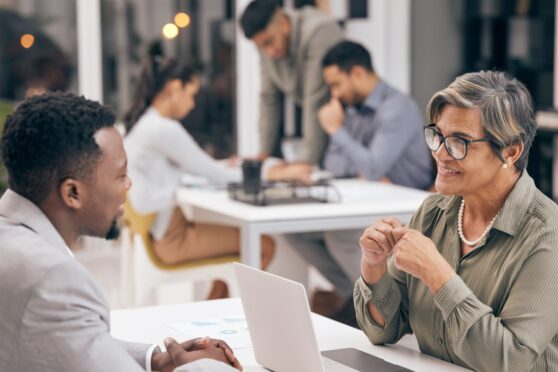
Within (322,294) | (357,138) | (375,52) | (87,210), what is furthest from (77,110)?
(375,52)

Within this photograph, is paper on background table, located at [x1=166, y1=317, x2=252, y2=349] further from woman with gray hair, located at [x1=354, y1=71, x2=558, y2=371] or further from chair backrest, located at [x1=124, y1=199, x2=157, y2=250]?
chair backrest, located at [x1=124, y1=199, x2=157, y2=250]

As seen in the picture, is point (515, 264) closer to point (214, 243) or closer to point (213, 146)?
point (214, 243)

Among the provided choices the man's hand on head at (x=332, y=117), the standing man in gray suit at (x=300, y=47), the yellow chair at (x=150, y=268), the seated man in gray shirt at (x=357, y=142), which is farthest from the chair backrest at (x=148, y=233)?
the standing man in gray suit at (x=300, y=47)

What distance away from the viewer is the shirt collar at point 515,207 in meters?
2.02

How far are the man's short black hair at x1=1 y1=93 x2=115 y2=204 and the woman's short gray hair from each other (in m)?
0.81

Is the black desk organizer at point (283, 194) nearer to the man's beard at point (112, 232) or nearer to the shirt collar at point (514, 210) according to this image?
the shirt collar at point (514, 210)

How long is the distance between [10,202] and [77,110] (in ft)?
0.59

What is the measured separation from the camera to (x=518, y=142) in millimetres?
2039

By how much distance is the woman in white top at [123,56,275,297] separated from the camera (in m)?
4.31

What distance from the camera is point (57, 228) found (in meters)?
1.60

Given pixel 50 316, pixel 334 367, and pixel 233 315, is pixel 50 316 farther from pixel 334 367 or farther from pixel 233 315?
pixel 233 315

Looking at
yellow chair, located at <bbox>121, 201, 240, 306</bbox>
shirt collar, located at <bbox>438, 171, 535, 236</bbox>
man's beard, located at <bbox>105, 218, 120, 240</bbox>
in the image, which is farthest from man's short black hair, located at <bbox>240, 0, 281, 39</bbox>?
man's beard, located at <bbox>105, 218, 120, 240</bbox>

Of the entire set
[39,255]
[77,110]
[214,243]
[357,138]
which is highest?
[77,110]

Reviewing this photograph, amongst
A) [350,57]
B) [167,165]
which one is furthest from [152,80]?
[350,57]
